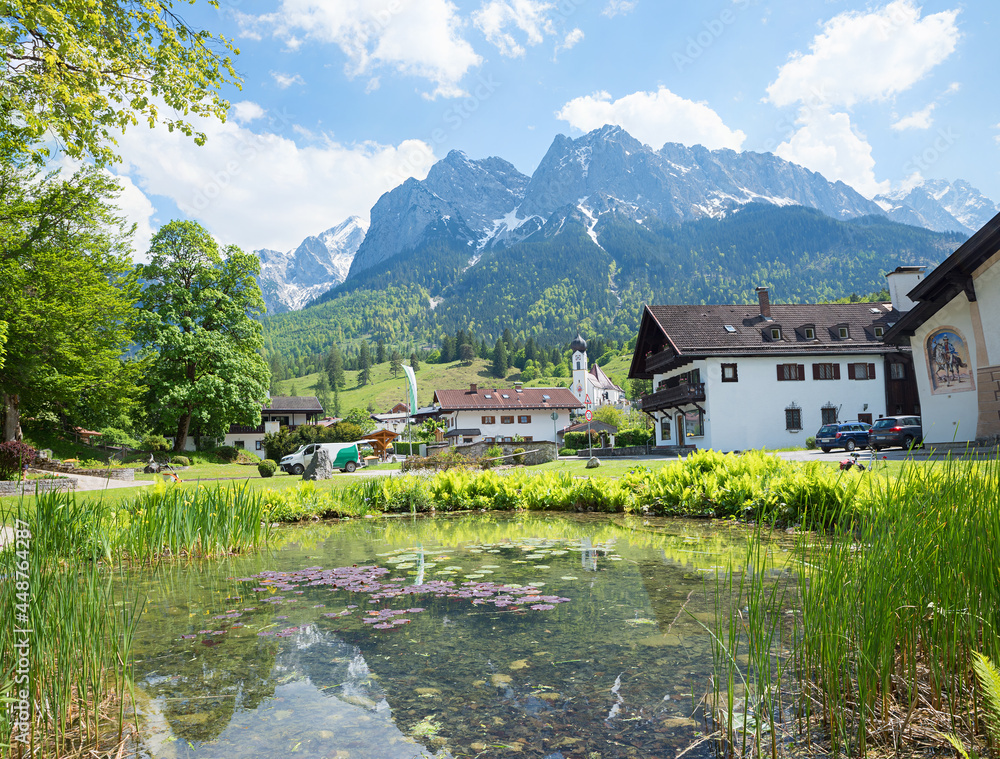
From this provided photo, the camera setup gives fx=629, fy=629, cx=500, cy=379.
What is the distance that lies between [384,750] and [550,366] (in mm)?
151937

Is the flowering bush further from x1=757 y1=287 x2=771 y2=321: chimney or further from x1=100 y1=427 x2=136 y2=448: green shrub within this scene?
x1=757 y1=287 x2=771 y2=321: chimney

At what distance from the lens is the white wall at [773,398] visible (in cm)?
3897

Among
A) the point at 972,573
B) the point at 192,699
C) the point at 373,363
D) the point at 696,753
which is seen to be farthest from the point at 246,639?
the point at 373,363

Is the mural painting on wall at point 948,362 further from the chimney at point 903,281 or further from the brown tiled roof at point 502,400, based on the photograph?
the brown tiled roof at point 502,400

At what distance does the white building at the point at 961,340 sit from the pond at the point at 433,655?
15.3 meters

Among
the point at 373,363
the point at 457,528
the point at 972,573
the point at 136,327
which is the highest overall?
the point at 373,363

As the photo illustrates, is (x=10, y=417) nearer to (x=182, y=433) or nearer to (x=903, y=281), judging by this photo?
(x=182, y=433)

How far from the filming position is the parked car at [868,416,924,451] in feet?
85.5

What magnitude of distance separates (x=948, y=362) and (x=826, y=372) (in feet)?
65.8

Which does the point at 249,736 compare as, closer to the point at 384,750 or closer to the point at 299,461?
the point at 384,750

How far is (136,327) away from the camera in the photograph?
3797 centimetres

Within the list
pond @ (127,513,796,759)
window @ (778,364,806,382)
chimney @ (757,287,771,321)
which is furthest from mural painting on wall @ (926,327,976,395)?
chimney @ (757,287,771,321)

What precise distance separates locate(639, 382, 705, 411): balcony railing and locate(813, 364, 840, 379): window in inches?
293

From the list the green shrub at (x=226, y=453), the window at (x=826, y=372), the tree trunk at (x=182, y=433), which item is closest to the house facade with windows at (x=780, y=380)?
the window at (x=826, y=372)
